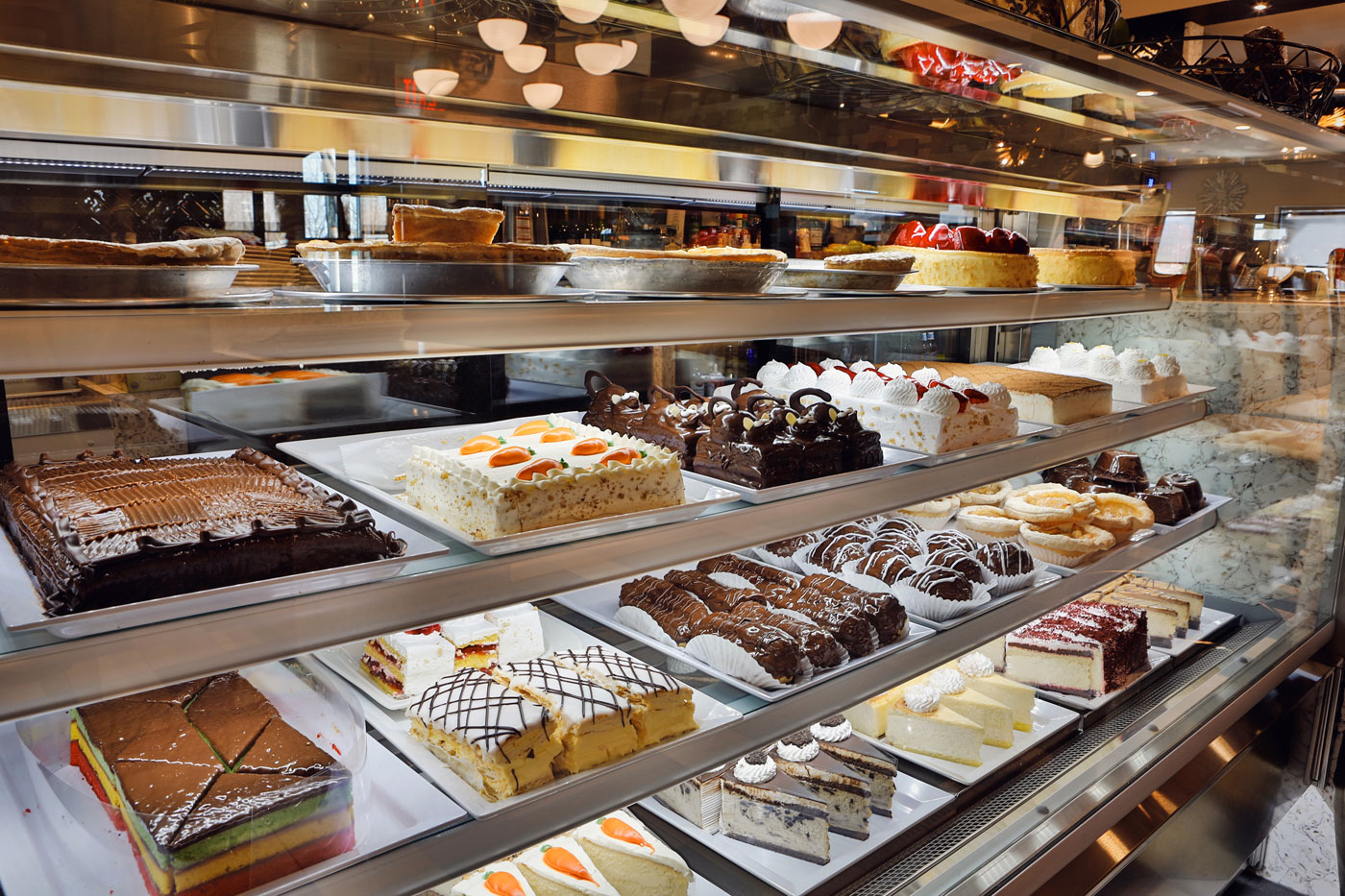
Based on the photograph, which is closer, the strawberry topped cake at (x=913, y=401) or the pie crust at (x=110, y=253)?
the pie crust at (x=110, y=253)

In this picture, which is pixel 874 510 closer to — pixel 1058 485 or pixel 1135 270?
pixel 1058 485

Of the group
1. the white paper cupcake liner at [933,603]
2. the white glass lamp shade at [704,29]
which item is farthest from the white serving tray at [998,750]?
the white glass lamp shade at [704,29]

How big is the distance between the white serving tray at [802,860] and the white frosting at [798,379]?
1.16 m

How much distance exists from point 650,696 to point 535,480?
50 centimetres

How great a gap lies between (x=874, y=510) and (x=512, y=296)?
98cm

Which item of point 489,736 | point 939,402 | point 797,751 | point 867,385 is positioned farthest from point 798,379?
point 489,736

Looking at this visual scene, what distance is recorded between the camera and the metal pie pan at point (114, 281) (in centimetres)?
109

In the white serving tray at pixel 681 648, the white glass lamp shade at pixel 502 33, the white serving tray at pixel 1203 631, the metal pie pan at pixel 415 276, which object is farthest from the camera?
the white serving tray at pixel 1203 631

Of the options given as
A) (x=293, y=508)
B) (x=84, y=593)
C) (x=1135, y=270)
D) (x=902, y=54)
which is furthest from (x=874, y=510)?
(x=1135, y=270)

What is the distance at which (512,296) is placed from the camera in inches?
59.0

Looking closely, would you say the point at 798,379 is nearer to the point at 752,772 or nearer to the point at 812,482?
the point at 812,482

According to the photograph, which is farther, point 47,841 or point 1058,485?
point 1058,485

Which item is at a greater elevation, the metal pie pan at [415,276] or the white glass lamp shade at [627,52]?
the white glass lamp shade at [627,52]

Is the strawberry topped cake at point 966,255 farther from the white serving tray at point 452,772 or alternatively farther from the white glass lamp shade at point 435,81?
the white glass lamp shade at point 435,81
